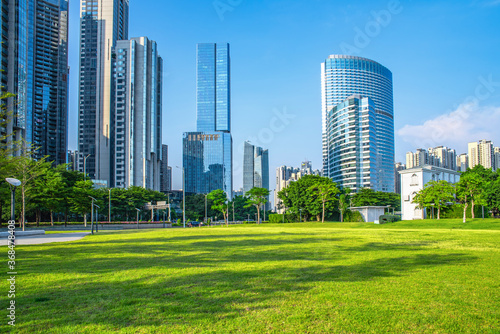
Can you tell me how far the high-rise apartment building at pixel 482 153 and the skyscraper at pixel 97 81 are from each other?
126 meters

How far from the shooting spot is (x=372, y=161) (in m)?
138

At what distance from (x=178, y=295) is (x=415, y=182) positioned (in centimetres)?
5546

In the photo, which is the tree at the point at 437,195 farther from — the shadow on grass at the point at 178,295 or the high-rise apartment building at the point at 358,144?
the high-rise apartment building at the point at 358,144

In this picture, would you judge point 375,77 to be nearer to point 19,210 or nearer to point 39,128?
point 39,128

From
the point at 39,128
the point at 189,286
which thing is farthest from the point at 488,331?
the point at 39,128

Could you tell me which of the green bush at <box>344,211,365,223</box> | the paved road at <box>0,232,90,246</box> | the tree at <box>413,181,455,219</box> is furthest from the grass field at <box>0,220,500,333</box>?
the green bush at <box>344,211,365,223</box>

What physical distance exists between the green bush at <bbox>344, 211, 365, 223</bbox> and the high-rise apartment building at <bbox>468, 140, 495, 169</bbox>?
229ft

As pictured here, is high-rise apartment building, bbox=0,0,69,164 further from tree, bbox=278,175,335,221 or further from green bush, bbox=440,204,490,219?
green bush, bbox=440,204,490,219

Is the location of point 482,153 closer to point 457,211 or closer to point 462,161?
point 462,161

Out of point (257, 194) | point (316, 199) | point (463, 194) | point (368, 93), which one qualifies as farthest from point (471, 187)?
point (368, 93)

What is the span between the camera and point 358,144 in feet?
452

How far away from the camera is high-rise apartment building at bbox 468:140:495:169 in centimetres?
10938

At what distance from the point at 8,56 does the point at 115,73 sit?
63085 millimetres

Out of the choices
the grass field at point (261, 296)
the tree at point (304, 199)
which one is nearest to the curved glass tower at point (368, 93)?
the tree at point (304, 199)
